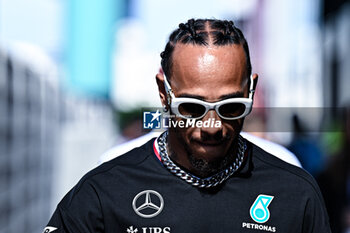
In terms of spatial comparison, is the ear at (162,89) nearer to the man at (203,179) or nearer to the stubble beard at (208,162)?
the man at (203,179)

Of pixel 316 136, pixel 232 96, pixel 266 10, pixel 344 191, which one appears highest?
pixel 266 10

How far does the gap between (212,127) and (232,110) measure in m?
0.11

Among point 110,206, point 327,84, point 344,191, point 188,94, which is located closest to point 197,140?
point 188,94

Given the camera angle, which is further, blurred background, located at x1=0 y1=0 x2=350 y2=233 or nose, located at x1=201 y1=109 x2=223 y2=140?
blurred background, located at x1=0 y1=0 x2=350 y2=233

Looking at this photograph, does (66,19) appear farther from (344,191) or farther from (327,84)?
(344,191)

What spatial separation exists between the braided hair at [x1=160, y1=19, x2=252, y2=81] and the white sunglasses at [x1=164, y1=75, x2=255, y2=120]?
156 mm

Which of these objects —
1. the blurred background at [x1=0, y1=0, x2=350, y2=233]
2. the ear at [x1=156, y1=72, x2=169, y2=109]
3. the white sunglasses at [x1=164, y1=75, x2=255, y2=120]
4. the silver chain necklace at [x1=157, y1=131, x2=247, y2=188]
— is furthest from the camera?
the blurred background at [x1=0, y1=0, x2=350, y2=233]

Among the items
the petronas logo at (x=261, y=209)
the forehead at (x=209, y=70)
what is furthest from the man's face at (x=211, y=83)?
the petronas logo at (x=261, y=209)

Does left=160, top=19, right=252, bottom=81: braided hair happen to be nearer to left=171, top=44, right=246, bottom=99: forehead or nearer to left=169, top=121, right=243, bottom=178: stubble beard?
left=171, top=44, right=246, bottom=99: forehead

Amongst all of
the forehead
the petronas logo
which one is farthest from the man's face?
the petronas logo

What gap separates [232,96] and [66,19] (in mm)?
58311

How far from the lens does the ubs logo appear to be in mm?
2289

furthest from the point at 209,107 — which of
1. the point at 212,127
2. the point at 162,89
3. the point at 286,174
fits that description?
the point at 286,174

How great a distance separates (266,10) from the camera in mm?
43250
